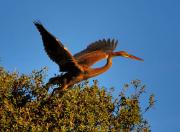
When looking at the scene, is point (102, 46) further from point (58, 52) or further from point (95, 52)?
point (58, 52)

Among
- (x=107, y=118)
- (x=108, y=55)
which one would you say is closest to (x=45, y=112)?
(x=107, y=118)

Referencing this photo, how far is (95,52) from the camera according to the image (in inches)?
1304

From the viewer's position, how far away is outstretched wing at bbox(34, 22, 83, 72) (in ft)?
94.6

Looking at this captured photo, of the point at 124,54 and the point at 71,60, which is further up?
the point at 124,54

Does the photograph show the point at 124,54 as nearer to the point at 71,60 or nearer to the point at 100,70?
the point at 100,70

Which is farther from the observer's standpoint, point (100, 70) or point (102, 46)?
point (102, 46)

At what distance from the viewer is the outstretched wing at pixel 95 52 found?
31531 mm

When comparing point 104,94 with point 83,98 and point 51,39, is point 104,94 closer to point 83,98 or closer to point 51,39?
point 83,98

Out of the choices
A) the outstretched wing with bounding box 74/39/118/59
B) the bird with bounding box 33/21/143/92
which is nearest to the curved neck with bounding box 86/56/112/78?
the bird with bounding box 33/21/143/92

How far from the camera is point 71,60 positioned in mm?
30328

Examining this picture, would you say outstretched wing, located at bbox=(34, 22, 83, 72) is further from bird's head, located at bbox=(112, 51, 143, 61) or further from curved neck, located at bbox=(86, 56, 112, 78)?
bird's head, located at bbox=(112, 51, 143, 61)

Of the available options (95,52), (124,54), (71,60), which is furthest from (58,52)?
(124,54)

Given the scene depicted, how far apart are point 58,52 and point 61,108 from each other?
2277 mm

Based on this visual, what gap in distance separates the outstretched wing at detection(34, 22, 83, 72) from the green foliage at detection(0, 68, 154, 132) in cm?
96
